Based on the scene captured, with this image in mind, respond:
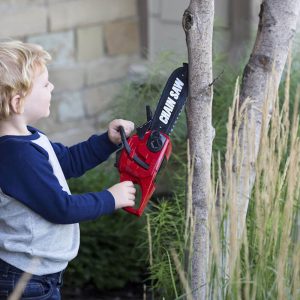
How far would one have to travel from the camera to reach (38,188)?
261 centimetres

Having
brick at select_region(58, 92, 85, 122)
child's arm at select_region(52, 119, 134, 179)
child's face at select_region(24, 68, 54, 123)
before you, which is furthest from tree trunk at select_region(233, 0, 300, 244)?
brick at select_region(58, 92, 85, 122)

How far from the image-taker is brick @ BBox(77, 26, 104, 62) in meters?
5.70

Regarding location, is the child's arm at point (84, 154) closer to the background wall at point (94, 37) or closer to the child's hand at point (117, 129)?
the child's hand at point (117, 129)

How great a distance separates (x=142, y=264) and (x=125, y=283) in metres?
0.15

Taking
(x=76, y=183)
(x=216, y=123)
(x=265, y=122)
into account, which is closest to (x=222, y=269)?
(x=265, y=122)

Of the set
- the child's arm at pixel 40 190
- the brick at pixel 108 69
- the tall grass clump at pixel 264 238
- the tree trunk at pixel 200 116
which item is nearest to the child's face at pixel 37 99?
the child's arm at pixel 40 190

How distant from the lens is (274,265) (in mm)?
2600

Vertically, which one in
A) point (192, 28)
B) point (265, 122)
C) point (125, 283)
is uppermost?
point (192, 28)

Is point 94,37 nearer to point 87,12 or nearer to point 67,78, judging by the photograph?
point 87,12

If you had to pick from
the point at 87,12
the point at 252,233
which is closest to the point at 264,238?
the point at 252,233

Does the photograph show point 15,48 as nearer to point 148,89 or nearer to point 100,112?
point 148,89

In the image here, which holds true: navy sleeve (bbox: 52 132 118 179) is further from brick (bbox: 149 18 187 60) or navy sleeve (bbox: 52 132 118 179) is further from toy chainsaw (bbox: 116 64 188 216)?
brick (bbox: 149 18 187 60)

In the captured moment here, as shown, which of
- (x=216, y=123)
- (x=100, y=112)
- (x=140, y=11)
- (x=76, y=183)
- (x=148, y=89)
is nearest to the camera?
(x=216, y=123)

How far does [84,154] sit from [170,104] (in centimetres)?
40
